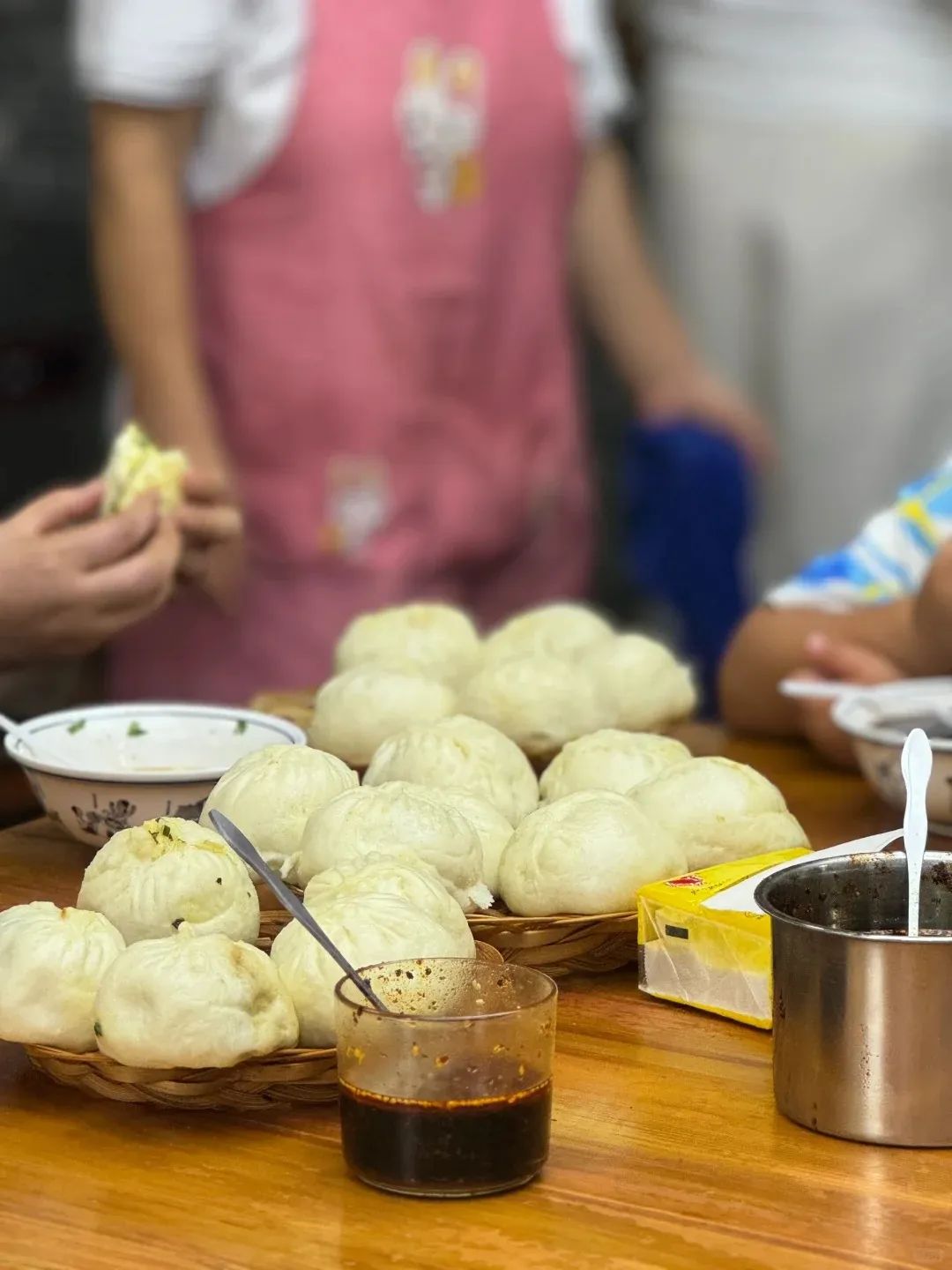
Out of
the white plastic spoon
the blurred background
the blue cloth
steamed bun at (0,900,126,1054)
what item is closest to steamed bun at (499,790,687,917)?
steamed bun at (0,900,126,1054)

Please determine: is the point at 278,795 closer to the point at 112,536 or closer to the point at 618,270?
the point at 112,536

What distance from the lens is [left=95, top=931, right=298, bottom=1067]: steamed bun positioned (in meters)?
1.08

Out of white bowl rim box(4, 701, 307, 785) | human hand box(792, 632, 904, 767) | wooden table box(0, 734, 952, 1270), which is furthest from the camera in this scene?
human hand box(792, 632, 904, 767)

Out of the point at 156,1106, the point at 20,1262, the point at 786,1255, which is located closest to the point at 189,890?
the point at 156,1106

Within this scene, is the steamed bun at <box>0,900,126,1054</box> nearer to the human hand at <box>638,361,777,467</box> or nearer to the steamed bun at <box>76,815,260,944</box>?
the steamed bun at <box>76,815,260,944</box>

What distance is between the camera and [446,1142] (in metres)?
1.03

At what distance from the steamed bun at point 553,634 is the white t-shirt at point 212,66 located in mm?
1224

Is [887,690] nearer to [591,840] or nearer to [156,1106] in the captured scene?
[591,840]

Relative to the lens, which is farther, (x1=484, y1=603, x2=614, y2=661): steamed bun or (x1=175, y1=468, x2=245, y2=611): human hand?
(x1=175, y1=468, x2=245, y2=611): human hand

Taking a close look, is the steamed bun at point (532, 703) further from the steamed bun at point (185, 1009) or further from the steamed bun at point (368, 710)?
the steamed bun at point (185, 1009)

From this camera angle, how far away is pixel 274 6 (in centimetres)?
290

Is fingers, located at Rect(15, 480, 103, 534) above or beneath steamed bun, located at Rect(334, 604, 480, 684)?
above

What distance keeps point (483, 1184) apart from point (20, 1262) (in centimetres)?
25

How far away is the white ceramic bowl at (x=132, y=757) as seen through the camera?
159cm
